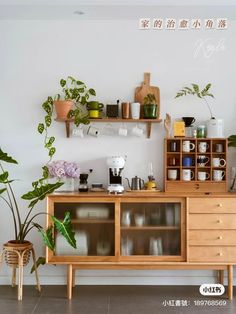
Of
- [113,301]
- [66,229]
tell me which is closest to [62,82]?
[66,229]

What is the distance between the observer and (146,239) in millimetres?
3375

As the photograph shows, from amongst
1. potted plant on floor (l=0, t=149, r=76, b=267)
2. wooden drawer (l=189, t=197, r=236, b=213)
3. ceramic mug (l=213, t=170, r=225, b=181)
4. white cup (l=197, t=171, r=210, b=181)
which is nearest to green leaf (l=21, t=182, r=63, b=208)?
potted plant on floor (l=0, t=149, r=76, b=267)

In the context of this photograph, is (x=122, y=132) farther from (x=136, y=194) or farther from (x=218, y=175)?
(x=218, y=175)

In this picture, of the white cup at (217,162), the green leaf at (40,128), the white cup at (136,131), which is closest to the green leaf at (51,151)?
the green leaf at (40,128)

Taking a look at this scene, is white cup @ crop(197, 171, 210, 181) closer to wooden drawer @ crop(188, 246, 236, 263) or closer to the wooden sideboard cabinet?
the wooden sideboard cabinet

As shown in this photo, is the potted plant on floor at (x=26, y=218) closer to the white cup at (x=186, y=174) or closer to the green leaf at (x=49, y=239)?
the green leaf at (x=49, y=239)

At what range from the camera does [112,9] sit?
11.4 feet

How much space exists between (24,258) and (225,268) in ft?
5.63

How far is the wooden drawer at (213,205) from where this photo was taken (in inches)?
130

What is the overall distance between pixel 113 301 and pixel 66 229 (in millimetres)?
702

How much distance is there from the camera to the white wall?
12.2ft

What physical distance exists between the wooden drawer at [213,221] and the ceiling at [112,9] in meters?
1.78

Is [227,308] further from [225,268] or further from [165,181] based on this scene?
[165,181]

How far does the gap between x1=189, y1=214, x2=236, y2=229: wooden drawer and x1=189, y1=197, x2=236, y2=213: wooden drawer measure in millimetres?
41
